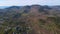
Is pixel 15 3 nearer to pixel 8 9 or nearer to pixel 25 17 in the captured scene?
pixel 8 9

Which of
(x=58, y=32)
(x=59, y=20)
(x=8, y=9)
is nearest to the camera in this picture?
(x=58, y=32)

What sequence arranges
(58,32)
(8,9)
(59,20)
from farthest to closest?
1. (8,9)
2. (59,20)
3. (58,32)

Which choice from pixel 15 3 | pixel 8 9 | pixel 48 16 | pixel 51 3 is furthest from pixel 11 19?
pixel 51 3

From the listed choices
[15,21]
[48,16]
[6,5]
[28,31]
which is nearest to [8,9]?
[6,5]

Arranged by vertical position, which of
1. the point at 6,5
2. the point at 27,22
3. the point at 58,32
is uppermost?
the point at 6,5

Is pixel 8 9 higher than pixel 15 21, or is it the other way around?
pixel 8 9

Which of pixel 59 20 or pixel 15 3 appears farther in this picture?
pixel 15 3
